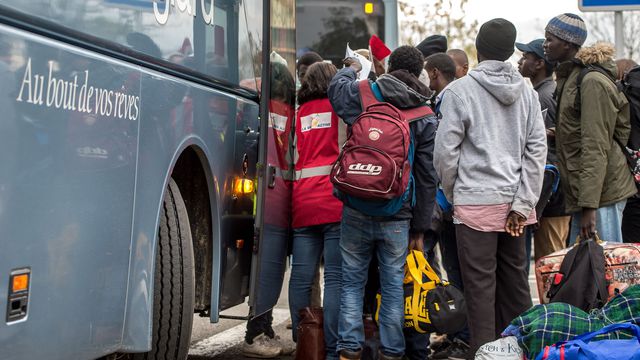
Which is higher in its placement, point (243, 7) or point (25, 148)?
point (243, 7)

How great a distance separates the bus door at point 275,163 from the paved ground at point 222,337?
892 mm

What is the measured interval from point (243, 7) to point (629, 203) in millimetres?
2722

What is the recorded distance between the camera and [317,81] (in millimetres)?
5961

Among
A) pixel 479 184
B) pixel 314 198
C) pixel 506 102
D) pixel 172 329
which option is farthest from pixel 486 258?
Answer: pixel 172 329

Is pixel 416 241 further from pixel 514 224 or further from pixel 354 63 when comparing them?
pixel 354 63

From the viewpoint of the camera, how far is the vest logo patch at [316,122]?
5945 millimetres

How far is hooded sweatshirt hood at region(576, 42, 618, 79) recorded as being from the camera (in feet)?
19.0

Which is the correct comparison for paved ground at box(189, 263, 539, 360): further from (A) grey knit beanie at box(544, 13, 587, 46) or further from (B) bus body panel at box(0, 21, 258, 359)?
(A) grey knit beanie at box(544, 13, 587, 46)

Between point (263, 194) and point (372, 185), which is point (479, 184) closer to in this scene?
point (372, 185)

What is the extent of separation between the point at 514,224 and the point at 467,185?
0.31m

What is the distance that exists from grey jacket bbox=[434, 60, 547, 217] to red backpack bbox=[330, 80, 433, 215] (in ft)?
0.74

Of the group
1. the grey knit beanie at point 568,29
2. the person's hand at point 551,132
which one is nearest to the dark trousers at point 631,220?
the person's hand at point 551,132

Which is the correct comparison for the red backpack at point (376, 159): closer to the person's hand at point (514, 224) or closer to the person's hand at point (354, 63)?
the person's hand at point (514, 224)

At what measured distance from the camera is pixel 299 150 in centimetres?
604
